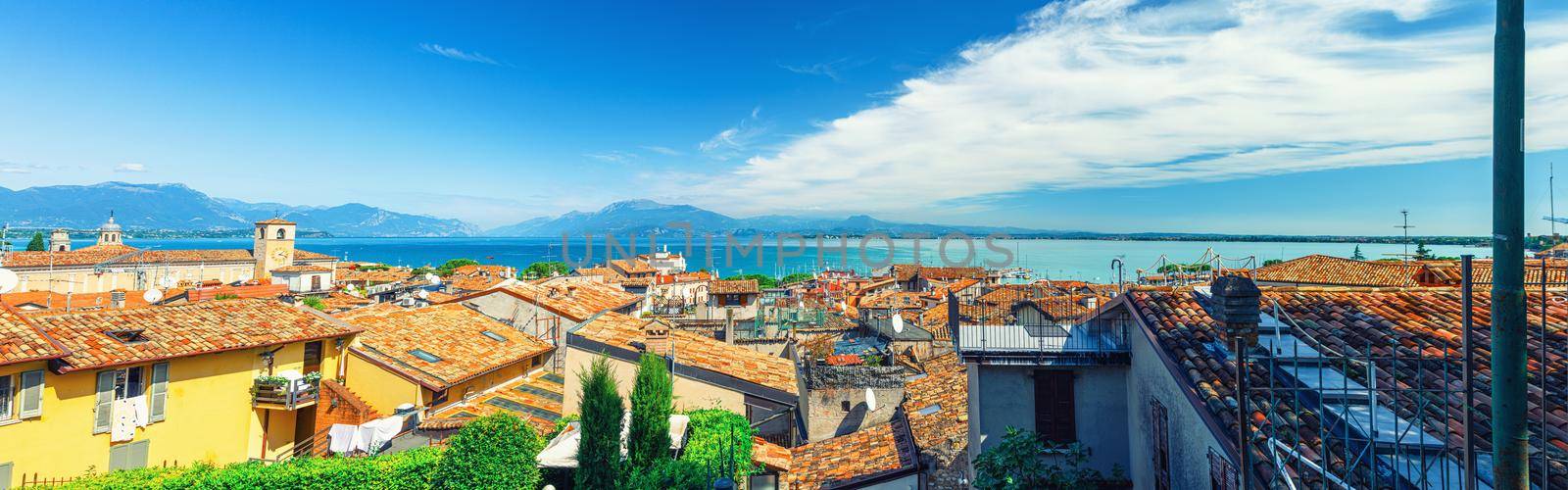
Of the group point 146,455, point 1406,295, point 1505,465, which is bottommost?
point 146,455

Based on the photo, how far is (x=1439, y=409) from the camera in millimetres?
4000

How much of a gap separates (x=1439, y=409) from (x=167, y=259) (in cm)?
8772

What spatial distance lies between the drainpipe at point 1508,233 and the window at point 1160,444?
4.19 m

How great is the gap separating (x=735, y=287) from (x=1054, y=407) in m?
31.6

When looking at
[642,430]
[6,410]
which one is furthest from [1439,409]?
[6,410]

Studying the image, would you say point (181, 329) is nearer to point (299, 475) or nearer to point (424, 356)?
point (424, 356)

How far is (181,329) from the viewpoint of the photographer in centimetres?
1338

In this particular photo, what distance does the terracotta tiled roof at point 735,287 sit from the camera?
38.2 m

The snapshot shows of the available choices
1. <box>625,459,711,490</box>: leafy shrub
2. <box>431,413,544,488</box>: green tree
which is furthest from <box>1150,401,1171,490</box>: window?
<box>431,413,544,488</box>: green tree

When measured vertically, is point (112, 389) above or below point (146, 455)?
above

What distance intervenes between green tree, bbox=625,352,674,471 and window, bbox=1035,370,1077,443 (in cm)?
566

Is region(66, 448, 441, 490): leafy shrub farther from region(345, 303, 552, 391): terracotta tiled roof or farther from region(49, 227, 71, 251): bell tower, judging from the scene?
region(49, 227, 71, 251): bell tower

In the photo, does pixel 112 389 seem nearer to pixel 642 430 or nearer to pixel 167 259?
pixel 642 430

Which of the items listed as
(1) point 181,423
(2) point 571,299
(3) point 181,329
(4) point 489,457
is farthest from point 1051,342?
(2) point 571,299
